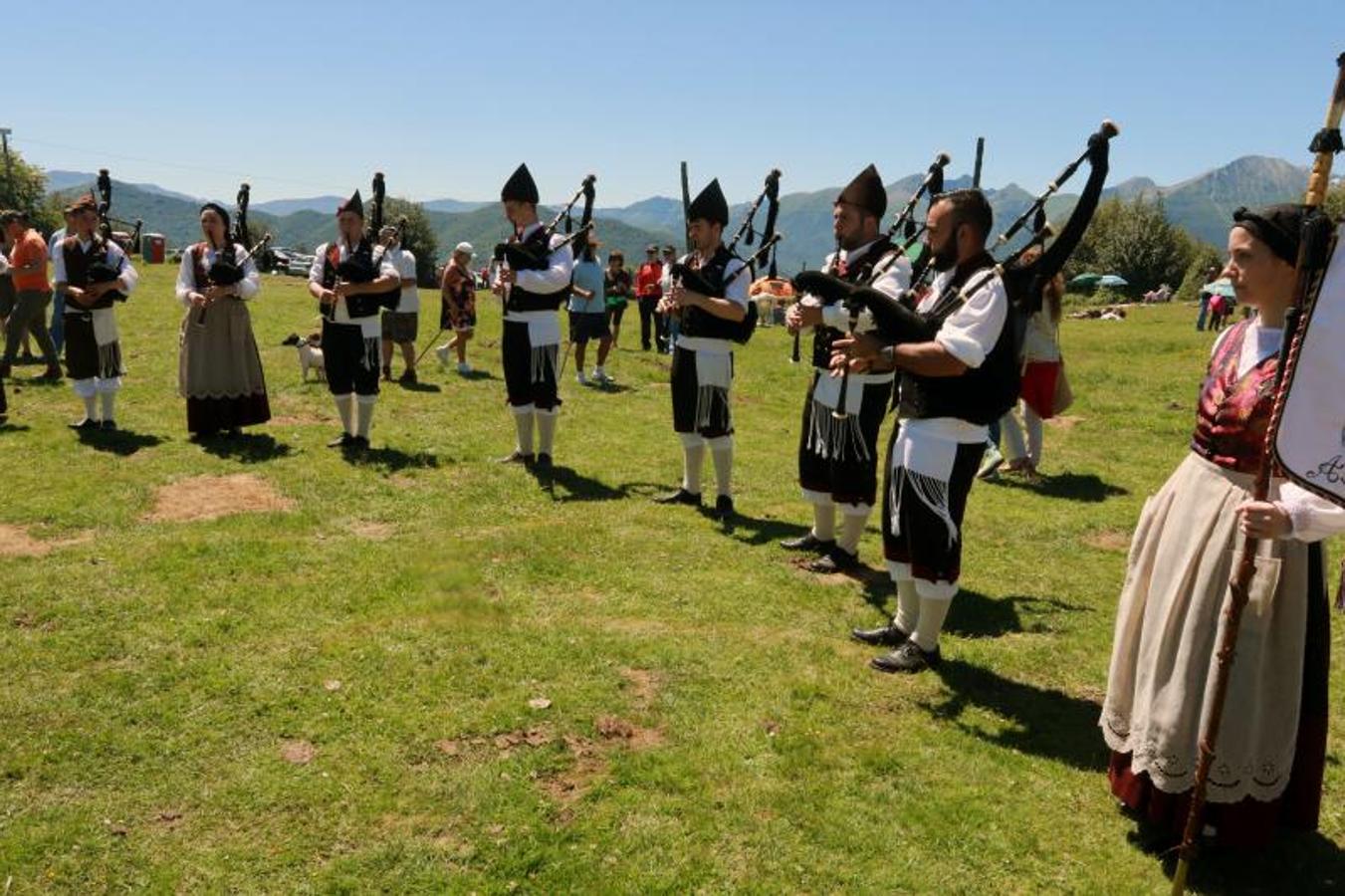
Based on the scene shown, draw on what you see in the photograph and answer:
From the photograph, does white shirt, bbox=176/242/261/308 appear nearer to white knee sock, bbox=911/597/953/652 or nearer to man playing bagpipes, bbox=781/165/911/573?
man playing bagpipes, bbox=781/165/911/573

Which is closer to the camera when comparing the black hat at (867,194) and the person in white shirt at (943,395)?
the person in white shirt at (943,395)

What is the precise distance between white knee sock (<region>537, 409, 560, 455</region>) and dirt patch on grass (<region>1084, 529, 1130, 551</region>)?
5.03 meters

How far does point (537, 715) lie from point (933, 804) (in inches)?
74.5

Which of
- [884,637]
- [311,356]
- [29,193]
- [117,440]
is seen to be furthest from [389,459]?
[29,193]

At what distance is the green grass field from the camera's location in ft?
12.0

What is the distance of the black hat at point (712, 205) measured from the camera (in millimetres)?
7715

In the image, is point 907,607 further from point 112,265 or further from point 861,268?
point 112,265

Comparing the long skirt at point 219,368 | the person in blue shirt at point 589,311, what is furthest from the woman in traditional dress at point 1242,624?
the person in blue shirt at point 589,311

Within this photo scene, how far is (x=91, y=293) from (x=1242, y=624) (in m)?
10.3

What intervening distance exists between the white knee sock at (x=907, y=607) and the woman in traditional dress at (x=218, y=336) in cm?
723

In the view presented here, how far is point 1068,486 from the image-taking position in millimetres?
10039

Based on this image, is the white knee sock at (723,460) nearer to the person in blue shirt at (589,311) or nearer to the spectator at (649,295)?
the person in blue shirt at (589,311)

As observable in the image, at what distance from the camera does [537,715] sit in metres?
4.66

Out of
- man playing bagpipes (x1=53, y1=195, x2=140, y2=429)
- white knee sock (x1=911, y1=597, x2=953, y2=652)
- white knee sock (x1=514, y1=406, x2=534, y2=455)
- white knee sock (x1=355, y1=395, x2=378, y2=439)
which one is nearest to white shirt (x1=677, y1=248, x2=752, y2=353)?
white knee sock (x1=514, y1=406, x2=534, y2=455)
